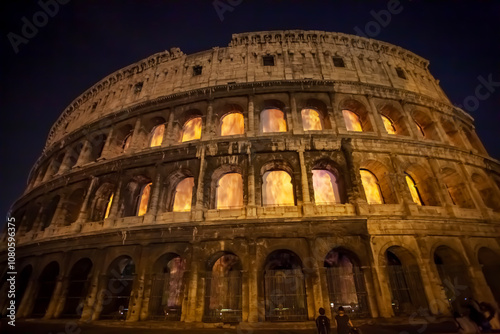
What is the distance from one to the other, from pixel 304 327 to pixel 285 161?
263 inches

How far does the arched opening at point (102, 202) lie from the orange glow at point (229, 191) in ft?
21.5

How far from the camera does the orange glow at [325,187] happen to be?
11281mm

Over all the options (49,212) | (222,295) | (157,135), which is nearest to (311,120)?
(157,135)

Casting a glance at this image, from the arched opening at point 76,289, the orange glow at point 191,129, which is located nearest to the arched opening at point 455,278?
the orange glow at point 191,129

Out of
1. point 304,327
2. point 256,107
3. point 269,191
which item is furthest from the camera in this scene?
point 256,107

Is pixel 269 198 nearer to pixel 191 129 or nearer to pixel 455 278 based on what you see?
pixel 191 129

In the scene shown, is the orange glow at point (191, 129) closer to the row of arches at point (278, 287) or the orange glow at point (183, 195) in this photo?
the orange glow at point (183, 195)

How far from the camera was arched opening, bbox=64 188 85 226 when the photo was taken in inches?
532

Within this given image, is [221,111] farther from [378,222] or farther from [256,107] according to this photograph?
[378,222]

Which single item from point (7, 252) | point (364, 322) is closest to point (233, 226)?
point (364, 322)

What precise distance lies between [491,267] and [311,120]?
10842mm

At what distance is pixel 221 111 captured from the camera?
1345cm

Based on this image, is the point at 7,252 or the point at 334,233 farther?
the point at 7,252

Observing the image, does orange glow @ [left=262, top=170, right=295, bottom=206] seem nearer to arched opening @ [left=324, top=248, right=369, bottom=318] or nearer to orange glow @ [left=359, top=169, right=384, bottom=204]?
arched opening @ [left=324, top=248, right=369, bottom=318]
